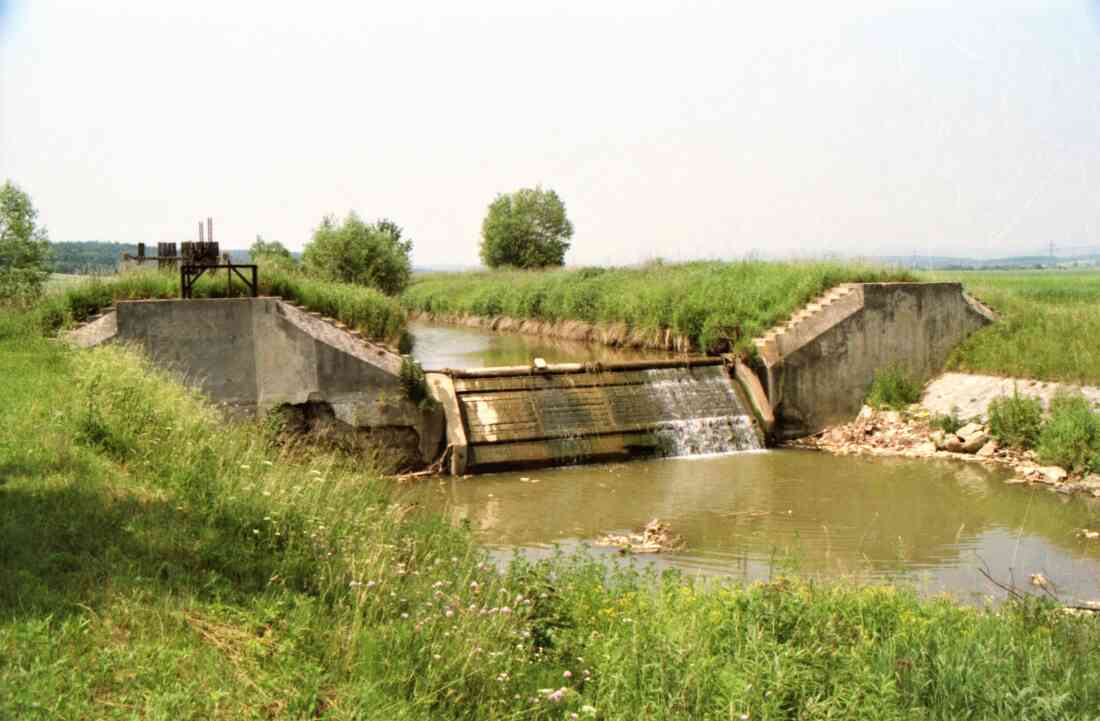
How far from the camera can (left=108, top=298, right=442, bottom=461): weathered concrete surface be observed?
14578 millimetres

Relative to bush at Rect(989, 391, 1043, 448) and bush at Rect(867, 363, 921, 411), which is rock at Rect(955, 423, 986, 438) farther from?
bush at Rect(867, 363, 921, 411)

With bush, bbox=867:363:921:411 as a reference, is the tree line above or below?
above

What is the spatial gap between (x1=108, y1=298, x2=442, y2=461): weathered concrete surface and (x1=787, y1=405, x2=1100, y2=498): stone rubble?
24.3 ft

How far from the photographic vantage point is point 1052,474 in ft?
48.6

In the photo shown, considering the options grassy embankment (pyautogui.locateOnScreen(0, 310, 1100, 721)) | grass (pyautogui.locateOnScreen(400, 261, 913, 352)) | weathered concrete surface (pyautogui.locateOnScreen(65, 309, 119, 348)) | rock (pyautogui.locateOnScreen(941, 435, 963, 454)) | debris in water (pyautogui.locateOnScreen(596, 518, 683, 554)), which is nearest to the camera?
grassy embankment (pyautogui.locateOnScreen(0, 310, 1100, 721))

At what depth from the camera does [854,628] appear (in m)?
6.35

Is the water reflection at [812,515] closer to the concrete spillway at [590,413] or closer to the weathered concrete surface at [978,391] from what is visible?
the concrete spillway at [590,413]

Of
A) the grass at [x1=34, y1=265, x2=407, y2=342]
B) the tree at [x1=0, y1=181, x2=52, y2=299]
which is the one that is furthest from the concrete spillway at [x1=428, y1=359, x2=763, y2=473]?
the tree at [x1=0, y1=181, x2=52, y2=299]

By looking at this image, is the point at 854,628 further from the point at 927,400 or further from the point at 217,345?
the point at 927,400

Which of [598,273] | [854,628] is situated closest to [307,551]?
[854,628]

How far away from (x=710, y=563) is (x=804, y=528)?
2182 millimetres

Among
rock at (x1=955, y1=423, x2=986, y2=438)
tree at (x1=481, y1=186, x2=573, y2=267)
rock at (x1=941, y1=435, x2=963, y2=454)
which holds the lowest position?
rock at (x1=941, y1=435, x2=963, y2=454)

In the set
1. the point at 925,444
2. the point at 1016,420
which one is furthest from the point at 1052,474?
the point at 925,444

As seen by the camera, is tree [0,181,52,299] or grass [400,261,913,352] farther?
tree [0,181,52,299]
